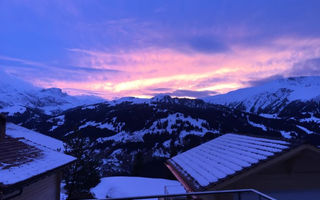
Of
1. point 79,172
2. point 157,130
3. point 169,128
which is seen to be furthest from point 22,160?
point 157,130

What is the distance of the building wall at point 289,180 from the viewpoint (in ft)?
25.8

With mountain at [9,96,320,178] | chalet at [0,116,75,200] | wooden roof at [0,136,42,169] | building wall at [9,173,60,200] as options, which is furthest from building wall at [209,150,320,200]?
mountain at [9,96,320,178]

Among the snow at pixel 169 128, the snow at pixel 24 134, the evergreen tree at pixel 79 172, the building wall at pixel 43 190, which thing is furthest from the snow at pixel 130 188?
the snow at pixel 169 128

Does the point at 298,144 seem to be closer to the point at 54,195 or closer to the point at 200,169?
the point at 200,169

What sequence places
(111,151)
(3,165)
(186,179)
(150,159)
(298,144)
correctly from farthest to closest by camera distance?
(111,151)
(150,159)
(186,179)
(298,144)
(3,165)

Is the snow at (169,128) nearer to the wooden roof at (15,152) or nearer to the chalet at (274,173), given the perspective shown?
the chalet at (274,173)

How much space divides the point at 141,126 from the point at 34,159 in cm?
13593

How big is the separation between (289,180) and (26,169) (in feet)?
26.8

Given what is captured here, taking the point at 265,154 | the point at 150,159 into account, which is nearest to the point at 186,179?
the point at 265,154

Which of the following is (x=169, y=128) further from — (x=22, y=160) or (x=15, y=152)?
(x=22, y=160)

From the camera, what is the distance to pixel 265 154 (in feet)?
26.2

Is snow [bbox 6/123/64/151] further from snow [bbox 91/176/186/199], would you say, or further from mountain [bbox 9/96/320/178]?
mountain [bbox 9/96/320/178]

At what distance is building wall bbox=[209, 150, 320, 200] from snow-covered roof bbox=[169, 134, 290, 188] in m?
0.43

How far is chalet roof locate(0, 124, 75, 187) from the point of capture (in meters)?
6.04
